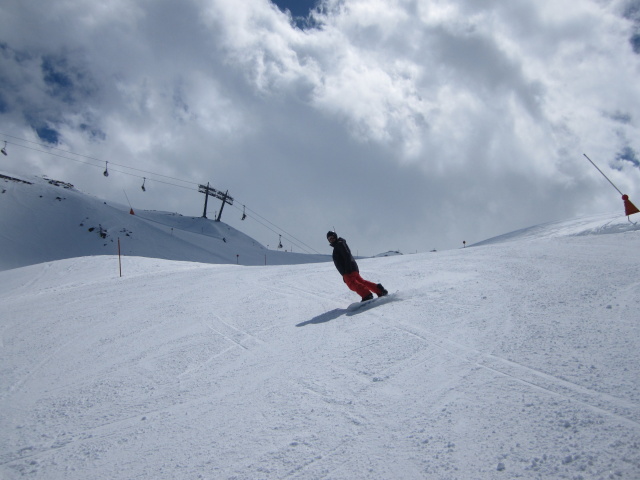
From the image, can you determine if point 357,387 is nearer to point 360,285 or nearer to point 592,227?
point 360,285

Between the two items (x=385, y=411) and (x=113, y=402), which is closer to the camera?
(x=385, y=411)

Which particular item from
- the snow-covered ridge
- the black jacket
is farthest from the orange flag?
the black jacket

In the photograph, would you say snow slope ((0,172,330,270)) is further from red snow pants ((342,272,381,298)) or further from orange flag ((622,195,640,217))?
red snow pants ((342,272,381,298))

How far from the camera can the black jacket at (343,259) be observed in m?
8.10

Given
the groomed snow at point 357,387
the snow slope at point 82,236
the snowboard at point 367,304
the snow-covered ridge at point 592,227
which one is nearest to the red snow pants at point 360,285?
the snowboard at point 367,304

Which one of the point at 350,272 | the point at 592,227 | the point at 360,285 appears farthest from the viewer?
the point at 592,227

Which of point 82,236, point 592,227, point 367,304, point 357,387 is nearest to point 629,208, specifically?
point 592,227

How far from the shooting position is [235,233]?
5756 centimetres

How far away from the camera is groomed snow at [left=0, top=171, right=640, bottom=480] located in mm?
2836

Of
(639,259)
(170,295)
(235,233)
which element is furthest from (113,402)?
(235,233)

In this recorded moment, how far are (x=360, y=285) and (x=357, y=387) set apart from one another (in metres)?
4.10

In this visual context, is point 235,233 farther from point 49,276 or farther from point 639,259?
point 639,259

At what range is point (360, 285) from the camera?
800 centimetres

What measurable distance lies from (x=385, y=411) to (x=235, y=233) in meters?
55.8
